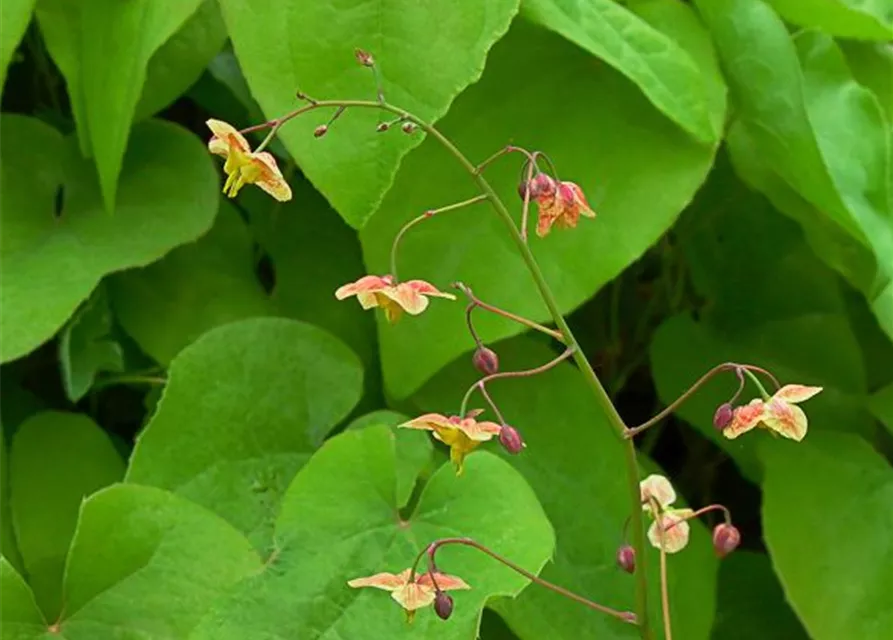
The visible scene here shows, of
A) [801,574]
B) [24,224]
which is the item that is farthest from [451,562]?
[24,224]

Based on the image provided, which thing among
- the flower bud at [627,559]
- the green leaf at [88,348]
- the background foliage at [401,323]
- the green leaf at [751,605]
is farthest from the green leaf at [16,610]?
the green leaf at [751,605]

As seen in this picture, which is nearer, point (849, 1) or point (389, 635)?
point (389, 635)

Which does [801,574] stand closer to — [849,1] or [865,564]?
[865,564]

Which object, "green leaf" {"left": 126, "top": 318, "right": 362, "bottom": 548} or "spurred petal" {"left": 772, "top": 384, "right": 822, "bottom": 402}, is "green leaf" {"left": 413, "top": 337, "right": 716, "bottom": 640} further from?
"spurred petal" {"left": 772, "top": 384, "right": 822, "bottom": 402}

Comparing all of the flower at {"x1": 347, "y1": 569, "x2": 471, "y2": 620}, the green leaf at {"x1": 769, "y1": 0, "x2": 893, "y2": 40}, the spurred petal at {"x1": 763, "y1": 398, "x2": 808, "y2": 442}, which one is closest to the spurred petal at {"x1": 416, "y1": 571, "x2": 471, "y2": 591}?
the flower at {"x1": 347, "y1": 569, "x2": 471, "y2": 620}

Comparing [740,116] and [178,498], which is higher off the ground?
[740,116]

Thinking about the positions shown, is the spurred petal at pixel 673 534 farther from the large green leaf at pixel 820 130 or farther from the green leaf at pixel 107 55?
the green leaf at pixel 107 55
